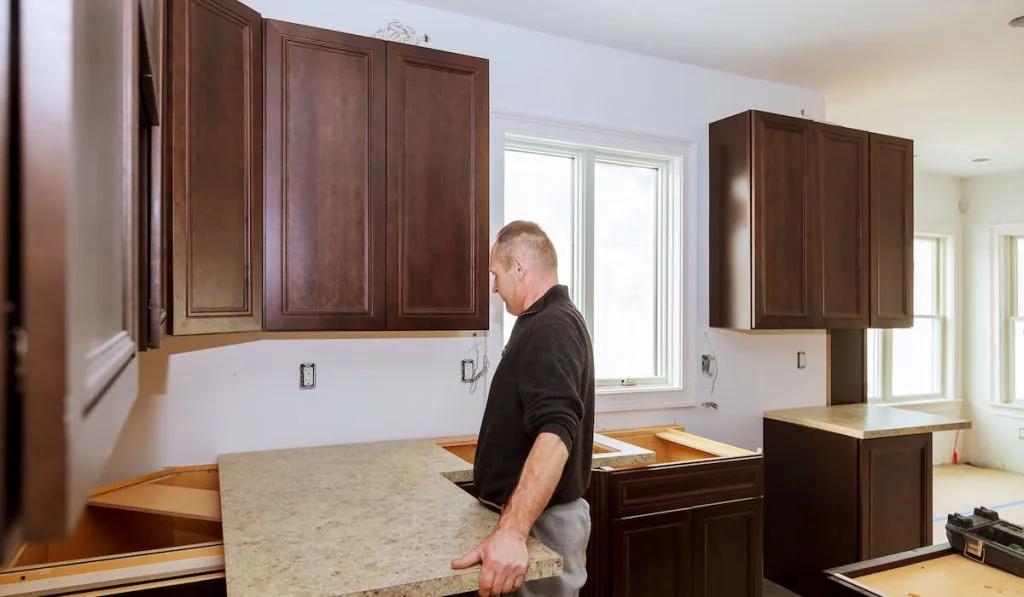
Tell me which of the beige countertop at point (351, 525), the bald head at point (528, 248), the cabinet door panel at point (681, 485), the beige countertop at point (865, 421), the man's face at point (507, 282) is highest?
the bald head at point (528, 248)

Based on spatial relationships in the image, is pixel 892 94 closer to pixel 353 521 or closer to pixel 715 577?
pixel 715 577

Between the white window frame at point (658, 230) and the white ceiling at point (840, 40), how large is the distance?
18.0 inches

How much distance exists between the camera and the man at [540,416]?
1.60m

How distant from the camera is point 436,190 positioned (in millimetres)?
2494

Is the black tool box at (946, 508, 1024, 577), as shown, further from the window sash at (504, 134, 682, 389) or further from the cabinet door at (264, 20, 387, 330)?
the cabinet door at (264, 20, 387, 330)

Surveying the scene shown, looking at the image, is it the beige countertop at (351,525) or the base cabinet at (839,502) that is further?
the base cabinet at (839,502)

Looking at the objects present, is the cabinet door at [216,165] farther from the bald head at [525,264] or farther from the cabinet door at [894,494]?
the cabinet door at [894,494]

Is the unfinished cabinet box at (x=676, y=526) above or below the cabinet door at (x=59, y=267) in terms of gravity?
below

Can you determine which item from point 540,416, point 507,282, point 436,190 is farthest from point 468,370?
point 540,416

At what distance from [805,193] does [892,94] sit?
1.19 metres

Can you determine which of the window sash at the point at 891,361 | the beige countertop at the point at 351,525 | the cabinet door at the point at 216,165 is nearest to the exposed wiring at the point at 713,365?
the beige countertop at the point at 351,525

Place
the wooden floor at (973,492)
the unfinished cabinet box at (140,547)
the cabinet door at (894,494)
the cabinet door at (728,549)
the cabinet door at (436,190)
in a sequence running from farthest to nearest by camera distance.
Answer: the wooden floor at (973,492) < the cabinet door at (894,494) < the cabinet door at (728,549) < the cabinet door at (436,190) < the unfinished cabinet box at (140,547)

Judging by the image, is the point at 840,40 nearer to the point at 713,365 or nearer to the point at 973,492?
the point at 713,365

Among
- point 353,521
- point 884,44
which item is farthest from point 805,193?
point 353,521
